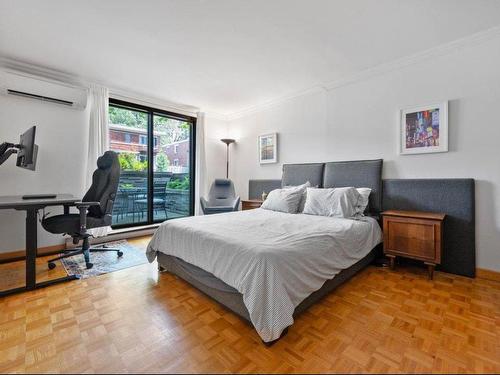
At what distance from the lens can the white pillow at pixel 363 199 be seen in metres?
2.81

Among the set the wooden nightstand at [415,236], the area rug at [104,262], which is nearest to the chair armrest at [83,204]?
the area rug at [104,262]

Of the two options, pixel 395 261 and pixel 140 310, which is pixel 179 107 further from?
pixel 395 261

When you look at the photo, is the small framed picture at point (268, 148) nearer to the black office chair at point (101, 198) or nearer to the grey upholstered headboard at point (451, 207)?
the grey upholstered headboard at point (451, 207)

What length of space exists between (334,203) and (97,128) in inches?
142

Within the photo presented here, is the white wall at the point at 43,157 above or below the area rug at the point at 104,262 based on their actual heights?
above

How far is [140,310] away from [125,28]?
103 inches

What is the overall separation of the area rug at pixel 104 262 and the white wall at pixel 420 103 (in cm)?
281

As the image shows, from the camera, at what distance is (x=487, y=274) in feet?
7.84

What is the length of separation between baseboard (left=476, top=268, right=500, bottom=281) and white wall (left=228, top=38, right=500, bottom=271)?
2.0 inches

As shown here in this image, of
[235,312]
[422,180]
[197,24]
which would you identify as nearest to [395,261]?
[422,180]

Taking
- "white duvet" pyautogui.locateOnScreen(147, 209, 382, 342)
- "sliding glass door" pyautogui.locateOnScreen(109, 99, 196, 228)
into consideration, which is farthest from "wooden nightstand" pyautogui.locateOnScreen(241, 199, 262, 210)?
"sliding glass door" pyautogui.locateOnScreen(109, 99, 196, 228)

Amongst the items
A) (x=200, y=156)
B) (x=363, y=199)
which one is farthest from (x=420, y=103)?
(x=200, y=156)

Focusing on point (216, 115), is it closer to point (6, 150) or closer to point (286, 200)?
point (286, 200)

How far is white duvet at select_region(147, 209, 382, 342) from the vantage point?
56.4 inches
